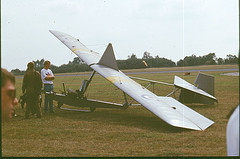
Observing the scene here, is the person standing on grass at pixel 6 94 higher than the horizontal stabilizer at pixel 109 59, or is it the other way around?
the horizontal stabilizer at pixel 109 59

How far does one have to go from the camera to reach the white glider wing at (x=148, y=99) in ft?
20.8

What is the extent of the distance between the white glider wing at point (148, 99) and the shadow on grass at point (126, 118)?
0.33m

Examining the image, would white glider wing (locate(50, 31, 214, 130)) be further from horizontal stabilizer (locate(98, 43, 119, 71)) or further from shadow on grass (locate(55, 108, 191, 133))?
shadow on grass (locate(55, 108, 191, 133))

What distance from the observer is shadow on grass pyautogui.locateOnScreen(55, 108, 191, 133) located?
6.78 m

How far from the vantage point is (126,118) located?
26.3ft

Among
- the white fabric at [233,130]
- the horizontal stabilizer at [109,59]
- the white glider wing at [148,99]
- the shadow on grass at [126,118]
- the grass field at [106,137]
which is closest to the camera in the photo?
the white fabric at [233,130]

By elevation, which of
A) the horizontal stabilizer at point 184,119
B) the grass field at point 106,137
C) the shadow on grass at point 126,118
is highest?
the horizontal stabilizer at point 184,119

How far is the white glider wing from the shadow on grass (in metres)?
0.33

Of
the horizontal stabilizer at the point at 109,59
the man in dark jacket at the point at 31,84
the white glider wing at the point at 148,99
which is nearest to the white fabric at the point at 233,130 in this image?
the white glider wing at the point at 148,99

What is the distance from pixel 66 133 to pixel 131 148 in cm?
184

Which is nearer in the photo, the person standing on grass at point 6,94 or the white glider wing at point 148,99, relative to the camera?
the person standing on grass at point 6,94

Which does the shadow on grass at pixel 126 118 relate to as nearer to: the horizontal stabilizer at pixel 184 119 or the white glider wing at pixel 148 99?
the horizontal stabilizer at pixel 184 119

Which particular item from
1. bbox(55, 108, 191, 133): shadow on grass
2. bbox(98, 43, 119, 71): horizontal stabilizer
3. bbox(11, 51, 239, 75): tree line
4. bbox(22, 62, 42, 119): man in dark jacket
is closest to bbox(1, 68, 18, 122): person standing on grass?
bbox(11, 51, 239, 75): tree line

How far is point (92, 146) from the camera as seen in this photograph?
17.0ft
